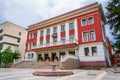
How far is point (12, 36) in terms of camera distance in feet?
123

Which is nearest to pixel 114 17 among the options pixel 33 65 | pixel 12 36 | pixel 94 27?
pixel 94 27

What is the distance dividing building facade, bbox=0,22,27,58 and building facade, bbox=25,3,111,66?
12.7 metres

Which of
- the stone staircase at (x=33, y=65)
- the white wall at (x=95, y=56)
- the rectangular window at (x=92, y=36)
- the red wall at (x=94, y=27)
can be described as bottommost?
the stone staircase at (x=33, y=65)

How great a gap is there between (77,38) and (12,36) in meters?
24.7

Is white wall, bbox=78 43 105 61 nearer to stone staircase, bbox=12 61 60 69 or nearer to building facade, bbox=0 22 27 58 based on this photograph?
stone staircase, bbox=12 61 60 69

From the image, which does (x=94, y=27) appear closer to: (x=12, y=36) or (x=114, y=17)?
→ (x=114, y=17)

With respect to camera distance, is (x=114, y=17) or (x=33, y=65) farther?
(x=33, y=65)

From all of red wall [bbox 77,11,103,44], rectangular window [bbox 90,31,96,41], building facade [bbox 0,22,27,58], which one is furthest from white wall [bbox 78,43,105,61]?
building facade [bbox 0,22,27,58]

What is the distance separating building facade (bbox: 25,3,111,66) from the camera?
19.8 metres

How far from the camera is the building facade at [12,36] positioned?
1404 inches

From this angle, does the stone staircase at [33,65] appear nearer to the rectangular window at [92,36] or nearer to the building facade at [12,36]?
the rectangular window at [92,36]

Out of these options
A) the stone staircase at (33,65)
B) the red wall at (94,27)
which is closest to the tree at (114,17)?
the red wall at (94,27)

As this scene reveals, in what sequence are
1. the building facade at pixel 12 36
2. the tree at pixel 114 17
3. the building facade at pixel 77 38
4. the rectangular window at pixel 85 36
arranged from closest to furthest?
the tree at pixel 114 17
the building facade at pixel 77 38
the rectangular window at pixel 85 36
the building facade at pixel 12 36

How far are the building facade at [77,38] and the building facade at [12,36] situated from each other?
12734mm
